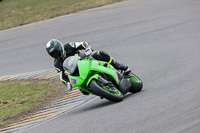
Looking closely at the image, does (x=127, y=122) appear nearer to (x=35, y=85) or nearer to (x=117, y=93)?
(x=117, y=93)

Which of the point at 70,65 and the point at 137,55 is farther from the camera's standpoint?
the point at 137,55

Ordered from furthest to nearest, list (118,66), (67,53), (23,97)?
(23,97) < (67,53) < (118,66)

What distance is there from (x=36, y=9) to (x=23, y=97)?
10.8 m

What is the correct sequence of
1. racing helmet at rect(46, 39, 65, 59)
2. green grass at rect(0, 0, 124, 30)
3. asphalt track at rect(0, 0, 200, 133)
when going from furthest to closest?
green grass at rect(0, 0, 124, 30)
racing helmet at rect(46, 39, 65, 59)
asphalt track at rect(0, 0, 200, 133)

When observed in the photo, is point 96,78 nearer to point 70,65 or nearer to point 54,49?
point 70,65

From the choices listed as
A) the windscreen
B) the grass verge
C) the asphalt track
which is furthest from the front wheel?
the grass verge

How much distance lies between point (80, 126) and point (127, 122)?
0.97 metres

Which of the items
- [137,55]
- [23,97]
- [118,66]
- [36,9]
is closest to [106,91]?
[118,66]

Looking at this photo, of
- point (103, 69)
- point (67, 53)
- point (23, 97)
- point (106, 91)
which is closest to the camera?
point (106, 91)

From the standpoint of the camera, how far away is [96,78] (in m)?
8.59

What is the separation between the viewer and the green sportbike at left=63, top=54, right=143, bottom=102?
861 cm

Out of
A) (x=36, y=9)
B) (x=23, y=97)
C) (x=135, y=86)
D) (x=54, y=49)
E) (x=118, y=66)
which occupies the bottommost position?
(x=36, y=9)

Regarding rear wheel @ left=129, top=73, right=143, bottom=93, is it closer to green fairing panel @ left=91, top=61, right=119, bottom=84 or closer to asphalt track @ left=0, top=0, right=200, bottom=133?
asphalt track @ left=0, top=0, right=200, bottom=133

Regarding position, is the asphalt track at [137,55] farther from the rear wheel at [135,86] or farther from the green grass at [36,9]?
the green grass at [36,9]
